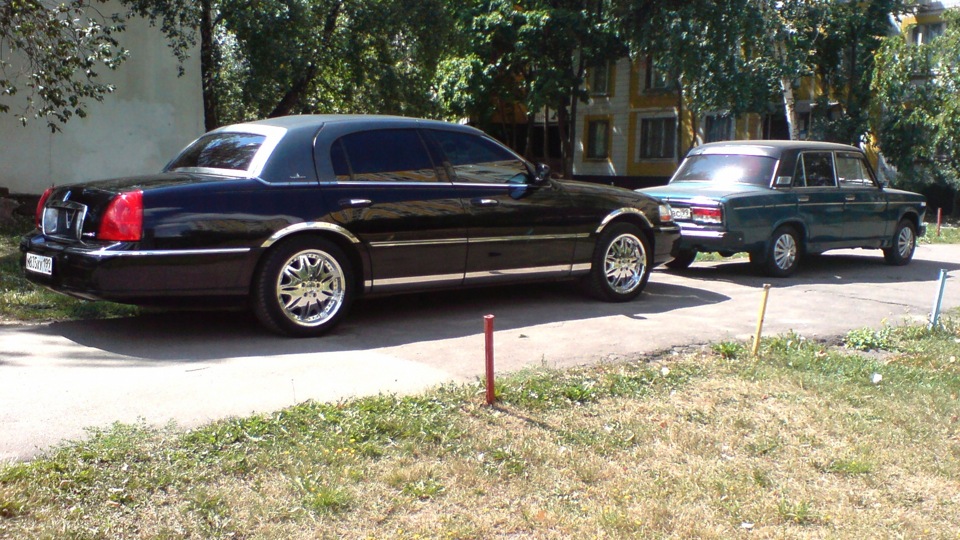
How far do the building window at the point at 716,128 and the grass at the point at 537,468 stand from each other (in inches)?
1174

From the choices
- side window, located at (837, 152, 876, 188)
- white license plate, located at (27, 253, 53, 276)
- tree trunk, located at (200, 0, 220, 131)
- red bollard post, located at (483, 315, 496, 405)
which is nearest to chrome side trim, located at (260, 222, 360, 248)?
white license plate, located at (27, 253, 53, 276)

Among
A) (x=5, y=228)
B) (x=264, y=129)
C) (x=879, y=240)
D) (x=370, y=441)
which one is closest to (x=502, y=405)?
(x=370, y=441)

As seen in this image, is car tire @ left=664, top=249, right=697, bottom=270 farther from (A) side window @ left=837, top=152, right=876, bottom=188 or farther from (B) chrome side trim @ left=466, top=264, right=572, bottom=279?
(B) chrome side trim @ left=466, top=264, right=572, bottom=279

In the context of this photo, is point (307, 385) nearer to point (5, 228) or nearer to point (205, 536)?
point (205, 536)

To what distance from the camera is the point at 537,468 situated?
14.6 ft

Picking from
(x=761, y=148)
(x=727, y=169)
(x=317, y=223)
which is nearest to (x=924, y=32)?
(x=761, y=148)

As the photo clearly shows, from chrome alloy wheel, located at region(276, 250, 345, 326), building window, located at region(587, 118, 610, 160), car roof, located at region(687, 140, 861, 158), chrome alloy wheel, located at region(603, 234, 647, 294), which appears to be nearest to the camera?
chrome alloy wheel, located at region(276, 250, 345, 326)

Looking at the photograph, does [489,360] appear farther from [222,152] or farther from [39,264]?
[39,264]

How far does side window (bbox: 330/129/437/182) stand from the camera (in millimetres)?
7168

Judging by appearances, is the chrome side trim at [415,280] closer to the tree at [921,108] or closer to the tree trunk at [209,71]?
the tree trunk at [209,71]

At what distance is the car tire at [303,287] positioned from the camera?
667 cm

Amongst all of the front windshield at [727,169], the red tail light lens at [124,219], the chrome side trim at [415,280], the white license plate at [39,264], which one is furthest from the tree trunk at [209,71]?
the red tail light lens at [124,219]

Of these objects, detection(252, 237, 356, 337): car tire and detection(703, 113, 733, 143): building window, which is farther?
detection(703, 113, 733, 143): building window

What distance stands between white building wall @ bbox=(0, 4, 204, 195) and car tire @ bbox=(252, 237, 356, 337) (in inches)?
423
